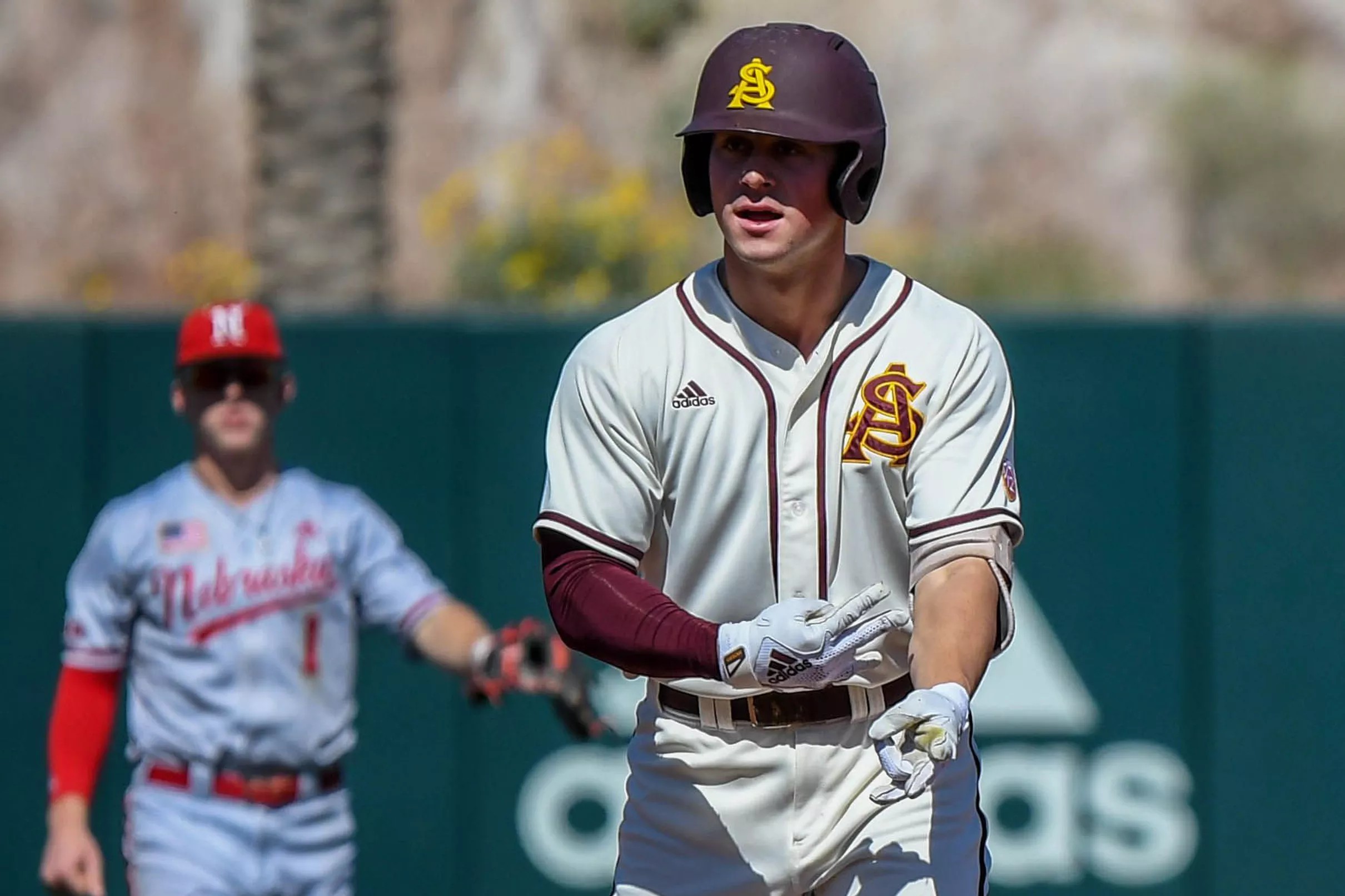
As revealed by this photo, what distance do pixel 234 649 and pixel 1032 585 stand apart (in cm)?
274

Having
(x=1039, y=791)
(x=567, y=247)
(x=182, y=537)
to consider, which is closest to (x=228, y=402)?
(x=182, y=537)

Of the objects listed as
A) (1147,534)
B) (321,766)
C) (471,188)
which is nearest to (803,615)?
(321,766)

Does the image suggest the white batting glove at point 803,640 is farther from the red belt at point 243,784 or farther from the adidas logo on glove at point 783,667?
the red belt at point 243,784

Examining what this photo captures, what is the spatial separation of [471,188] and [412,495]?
29.0ft

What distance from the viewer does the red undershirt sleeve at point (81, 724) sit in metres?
5.00

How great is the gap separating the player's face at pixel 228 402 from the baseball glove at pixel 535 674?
79cm

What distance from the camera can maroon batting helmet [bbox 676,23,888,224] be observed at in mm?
3164

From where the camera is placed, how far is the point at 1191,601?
6574 mm

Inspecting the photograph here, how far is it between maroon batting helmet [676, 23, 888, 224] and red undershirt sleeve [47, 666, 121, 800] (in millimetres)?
2473

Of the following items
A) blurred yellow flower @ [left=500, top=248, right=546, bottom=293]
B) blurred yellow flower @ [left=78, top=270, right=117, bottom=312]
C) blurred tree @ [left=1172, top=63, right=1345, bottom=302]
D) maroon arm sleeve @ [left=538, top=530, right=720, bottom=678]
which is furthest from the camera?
blurred yellow flower @ [left=78, top=270, right=117, bottom=312]

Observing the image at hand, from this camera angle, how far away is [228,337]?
509cm

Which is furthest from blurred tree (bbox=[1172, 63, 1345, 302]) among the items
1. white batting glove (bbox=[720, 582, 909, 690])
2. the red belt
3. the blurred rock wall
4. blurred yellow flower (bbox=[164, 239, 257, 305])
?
white batting glove (bbox=[720, 582, 909, 690])

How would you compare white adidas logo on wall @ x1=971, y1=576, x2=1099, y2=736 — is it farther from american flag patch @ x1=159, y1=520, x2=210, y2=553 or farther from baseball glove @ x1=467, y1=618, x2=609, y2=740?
american flag patch @ x1=159, y1=520, x2=210, y2=553

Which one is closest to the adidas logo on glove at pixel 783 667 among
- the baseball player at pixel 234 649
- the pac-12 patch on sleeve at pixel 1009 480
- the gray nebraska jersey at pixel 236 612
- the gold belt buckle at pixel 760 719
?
the gold belt buckle at pixel 760 719
